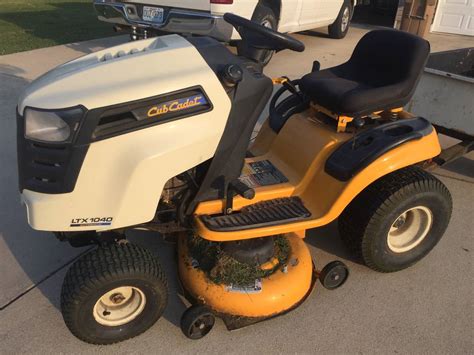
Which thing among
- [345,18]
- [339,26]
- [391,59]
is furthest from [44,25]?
[391,59]

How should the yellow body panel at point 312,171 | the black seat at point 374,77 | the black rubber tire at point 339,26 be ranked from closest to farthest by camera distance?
the yellow body panel at point 312,171
the black seat at point 374,77
the black rubber tire at point 339,26

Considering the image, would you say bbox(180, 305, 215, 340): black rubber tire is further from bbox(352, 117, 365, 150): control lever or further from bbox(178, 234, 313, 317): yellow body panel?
bbox(352, 117, 365, 150): control lever

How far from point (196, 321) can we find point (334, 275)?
2.56 feet

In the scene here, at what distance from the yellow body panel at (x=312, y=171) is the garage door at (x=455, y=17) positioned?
8.42 metres

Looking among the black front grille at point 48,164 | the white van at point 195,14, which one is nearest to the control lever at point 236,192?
the black front grille at point 48,164

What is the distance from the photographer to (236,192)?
221cm

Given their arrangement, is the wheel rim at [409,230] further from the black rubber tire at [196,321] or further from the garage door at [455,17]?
the garage door at [455,17]

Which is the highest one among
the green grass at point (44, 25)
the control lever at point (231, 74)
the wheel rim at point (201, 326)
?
the control lever at point (231, 74)

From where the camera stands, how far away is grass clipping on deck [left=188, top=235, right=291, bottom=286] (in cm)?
223

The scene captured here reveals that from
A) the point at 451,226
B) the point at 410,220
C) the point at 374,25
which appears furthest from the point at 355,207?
the point at 374,25

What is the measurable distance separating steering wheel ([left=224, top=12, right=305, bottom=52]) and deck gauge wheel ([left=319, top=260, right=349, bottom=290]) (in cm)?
112

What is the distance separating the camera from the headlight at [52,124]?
1.69 metres

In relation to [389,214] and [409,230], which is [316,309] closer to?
[389,214]

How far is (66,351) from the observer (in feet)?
6.93
